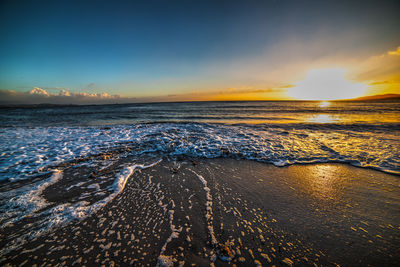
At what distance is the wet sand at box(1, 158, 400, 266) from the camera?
6.68 ft

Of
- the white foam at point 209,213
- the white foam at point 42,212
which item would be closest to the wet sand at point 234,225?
the white foam at point 209,213

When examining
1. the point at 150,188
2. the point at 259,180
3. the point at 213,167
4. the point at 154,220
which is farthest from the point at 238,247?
the point at 213,167

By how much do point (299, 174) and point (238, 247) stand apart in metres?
3.38

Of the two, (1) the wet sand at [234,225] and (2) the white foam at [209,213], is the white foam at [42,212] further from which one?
(2) the white foam at [209,213]

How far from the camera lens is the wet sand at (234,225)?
6.68 ft

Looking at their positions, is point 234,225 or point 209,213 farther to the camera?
point 209,213

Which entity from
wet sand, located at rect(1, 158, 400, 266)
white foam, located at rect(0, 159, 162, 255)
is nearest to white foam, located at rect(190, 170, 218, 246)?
wet sand, located at rect(1, 158, 400, 266)

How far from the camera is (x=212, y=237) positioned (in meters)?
2.32

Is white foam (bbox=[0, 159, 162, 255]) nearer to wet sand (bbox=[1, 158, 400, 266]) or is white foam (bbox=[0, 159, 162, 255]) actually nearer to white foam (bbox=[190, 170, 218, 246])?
wet sand (bbox=[1, 158, 400, 266])

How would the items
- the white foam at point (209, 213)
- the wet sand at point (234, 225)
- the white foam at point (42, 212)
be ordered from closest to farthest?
1. the wet sand at point (234, 225)
2. the white foam at point (209, 213)
3. the white foam at point (42, 212)

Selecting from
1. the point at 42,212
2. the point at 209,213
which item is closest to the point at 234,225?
the point at 209,213

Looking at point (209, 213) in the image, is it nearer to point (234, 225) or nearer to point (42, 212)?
point (234, 225)

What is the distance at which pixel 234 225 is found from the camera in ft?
8.39

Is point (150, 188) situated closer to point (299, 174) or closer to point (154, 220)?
point (154, 220)
